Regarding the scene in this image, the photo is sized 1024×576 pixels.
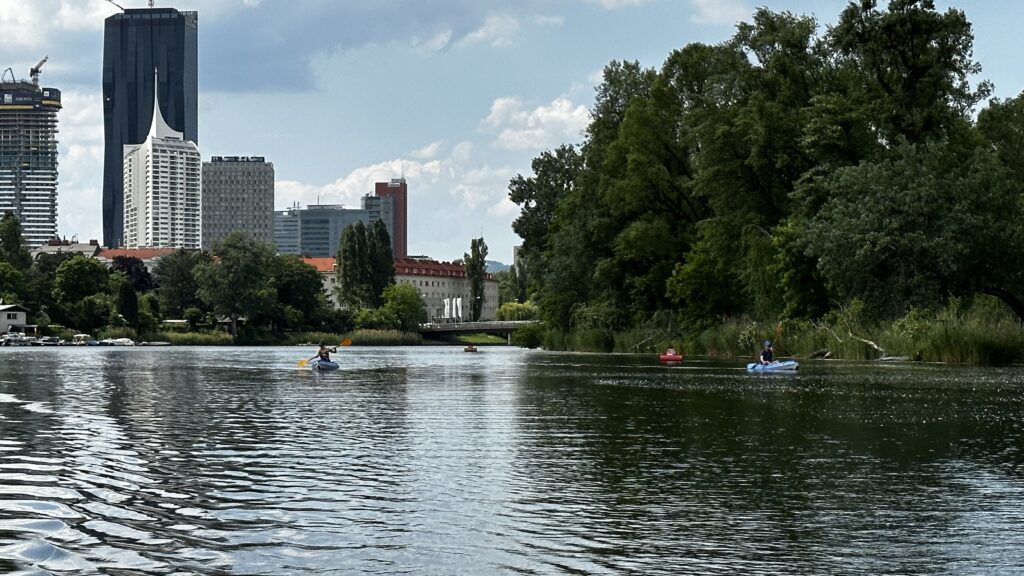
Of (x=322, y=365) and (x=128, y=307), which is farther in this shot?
(x=128, y=307)

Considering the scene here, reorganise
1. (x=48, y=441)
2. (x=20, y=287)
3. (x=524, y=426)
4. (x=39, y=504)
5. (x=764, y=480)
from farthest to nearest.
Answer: (x=20, y=287)
(x=524, y=426)
(x=48, y=441)
(x=764, y=480)
(x=39, y=504)

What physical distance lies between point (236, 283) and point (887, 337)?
418ft

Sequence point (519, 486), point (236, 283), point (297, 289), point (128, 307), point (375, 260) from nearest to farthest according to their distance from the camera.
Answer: point (519, 486), point (128, 307), point (236, 283), point (297, 289), point (375, 260)

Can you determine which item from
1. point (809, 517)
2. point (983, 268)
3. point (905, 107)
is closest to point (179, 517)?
point (809, 517)

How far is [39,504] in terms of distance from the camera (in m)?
15.1

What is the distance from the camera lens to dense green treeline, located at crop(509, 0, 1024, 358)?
59.5 m

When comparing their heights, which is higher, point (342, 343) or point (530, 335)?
point (530, 335)

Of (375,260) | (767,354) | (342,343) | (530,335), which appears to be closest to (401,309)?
(375,260)

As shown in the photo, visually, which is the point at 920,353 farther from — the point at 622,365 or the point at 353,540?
the point at 353,540

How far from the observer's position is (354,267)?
19650 cm

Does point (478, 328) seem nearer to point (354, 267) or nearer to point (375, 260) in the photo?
point (354, 267)

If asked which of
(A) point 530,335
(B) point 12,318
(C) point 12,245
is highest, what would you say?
(C) point 12,245

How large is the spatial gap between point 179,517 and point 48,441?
32.4 ft

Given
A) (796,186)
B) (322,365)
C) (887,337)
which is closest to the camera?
(887,337)
